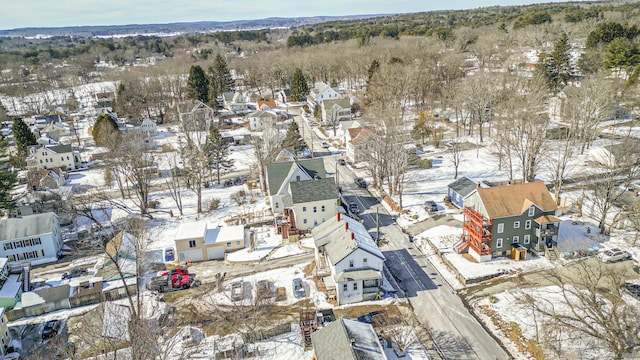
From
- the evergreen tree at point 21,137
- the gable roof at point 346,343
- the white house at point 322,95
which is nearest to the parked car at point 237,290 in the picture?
the gable roof at point 346,343

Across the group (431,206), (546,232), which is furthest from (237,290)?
(546,232)

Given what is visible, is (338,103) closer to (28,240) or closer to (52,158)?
(52,158)

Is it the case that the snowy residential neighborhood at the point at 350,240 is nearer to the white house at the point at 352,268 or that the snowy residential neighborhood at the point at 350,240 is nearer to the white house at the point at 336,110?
the white house at the point at 352,268

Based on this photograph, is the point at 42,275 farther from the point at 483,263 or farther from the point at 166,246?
the point at 483,263

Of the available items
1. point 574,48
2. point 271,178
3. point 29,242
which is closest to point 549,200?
point 271,178

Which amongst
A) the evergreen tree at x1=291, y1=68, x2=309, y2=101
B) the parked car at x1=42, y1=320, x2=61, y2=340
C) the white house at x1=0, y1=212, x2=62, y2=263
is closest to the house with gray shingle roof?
the parked car at x1=42, y1=320, x2=61, y2=340

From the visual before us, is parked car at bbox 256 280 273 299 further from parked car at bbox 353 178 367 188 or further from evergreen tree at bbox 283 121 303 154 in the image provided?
evergreen tree at bbox 283 121 303 154
